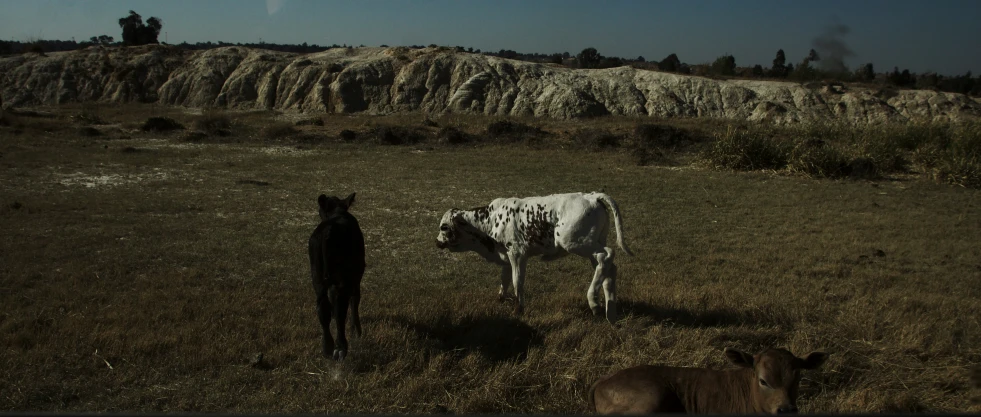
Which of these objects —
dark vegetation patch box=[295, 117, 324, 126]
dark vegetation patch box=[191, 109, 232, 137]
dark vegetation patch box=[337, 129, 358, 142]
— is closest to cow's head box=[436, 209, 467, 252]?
dark vegetation patch box=[337, 129, 358, 142]

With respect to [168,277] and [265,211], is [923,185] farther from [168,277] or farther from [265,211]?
[168,277]

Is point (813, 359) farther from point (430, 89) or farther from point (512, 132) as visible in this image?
point (430, 89)

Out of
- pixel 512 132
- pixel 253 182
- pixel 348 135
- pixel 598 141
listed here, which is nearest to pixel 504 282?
pixel 253 182

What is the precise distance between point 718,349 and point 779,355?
2.37 meters

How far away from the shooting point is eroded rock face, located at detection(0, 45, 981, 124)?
4531 centimetres

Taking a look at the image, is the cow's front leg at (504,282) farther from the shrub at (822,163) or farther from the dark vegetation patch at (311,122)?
the dark vegetation patch at (311,122)

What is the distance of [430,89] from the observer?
48.7m

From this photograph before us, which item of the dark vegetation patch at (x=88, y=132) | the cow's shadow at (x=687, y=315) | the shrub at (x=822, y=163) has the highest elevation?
the dark vegetation patch at (x=88, y=132)

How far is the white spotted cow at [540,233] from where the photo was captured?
7.82 metres

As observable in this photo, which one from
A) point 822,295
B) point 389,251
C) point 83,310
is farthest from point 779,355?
point 389,251

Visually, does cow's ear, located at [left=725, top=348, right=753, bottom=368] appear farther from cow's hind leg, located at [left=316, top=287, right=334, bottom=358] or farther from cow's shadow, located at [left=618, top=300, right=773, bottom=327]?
cow's hind leg, located at [left=316, top=287, right=334, bottom=358]

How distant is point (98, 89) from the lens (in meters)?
50.2

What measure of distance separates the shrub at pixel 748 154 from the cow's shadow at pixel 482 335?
1951cm

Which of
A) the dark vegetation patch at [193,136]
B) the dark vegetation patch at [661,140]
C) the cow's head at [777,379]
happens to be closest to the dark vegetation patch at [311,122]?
the dark vegetation patch at [193,136]
